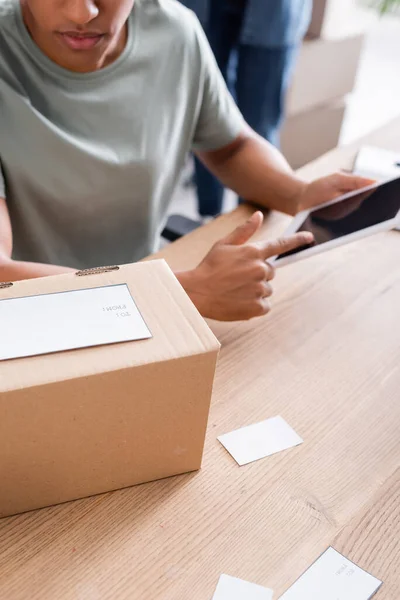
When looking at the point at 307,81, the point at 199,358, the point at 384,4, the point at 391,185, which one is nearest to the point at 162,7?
the point at 391,185

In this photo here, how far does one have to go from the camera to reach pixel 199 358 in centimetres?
51

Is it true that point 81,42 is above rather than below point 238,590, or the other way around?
above

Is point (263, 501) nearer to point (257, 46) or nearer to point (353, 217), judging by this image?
point (353, 217)

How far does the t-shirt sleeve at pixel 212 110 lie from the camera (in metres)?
1.08

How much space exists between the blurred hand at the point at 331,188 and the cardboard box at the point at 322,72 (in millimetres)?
1607

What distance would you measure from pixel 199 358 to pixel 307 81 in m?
2.34

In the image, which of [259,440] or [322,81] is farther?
[322,81]

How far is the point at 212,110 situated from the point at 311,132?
5.96ft

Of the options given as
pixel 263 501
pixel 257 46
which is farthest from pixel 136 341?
pixel 257 46

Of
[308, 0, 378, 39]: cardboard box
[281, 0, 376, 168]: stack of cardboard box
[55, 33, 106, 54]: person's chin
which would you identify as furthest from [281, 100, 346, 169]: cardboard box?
[55, 33, 106, 54]: person's chin

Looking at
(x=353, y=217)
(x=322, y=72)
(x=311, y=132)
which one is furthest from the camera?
(x=311, y=132)

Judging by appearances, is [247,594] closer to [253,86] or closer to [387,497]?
[387,497]

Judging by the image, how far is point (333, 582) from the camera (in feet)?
1.78

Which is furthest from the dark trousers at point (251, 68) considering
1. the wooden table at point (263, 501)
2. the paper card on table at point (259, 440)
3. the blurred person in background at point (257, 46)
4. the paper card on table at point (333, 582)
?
the paper card on table at point (333, 582)
